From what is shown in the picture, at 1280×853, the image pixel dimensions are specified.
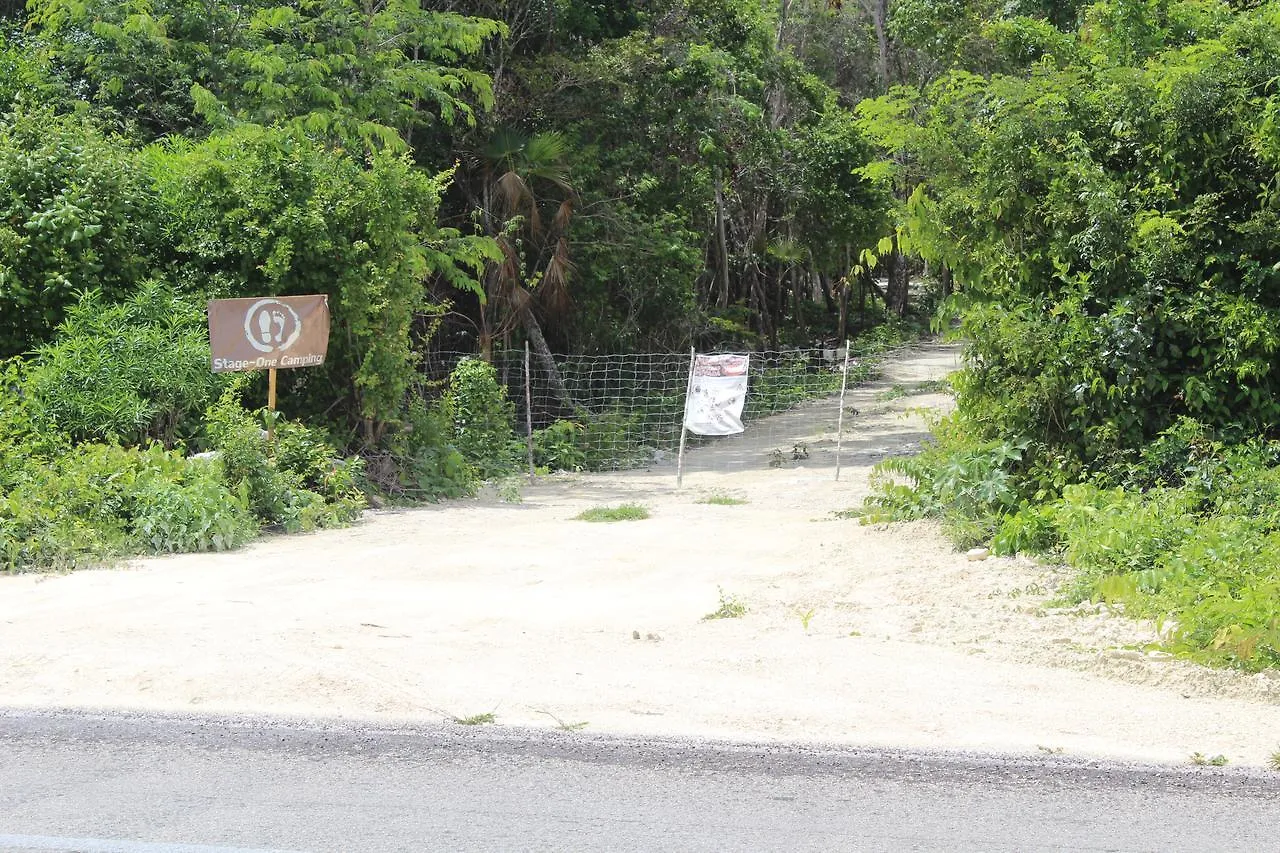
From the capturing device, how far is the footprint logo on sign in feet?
42.7

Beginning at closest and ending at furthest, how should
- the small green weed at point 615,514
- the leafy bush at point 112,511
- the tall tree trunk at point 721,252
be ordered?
the leafy bush at point 112,511, the small green weed at point 615,514, the tall tree trunk at point 721,252

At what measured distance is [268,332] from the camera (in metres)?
13.1

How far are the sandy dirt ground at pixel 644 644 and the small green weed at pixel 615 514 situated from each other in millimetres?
1057

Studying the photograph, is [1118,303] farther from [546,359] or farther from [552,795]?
[546,359]

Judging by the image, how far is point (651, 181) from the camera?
2247 cm

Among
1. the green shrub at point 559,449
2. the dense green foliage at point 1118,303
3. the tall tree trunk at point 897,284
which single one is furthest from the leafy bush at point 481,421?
the tall tree trunk at point 897,284

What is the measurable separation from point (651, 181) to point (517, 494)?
935 cm

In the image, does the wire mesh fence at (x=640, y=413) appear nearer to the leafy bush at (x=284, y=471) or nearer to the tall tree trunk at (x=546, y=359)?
the tall tree trunk at (x=546, y=359)

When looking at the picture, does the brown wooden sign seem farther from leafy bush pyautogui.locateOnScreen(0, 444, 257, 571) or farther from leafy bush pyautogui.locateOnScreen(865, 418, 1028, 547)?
leafy bush pyautogui.locateOnScreen(865, 418, 1028, 547)

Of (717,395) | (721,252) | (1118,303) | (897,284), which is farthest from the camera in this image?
(897,284)

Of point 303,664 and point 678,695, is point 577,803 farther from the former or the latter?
point 303,664

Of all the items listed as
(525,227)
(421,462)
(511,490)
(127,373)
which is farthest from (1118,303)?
(525,227)

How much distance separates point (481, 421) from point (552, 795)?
40.2 feet

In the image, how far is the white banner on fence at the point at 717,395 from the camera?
51.7 ft
